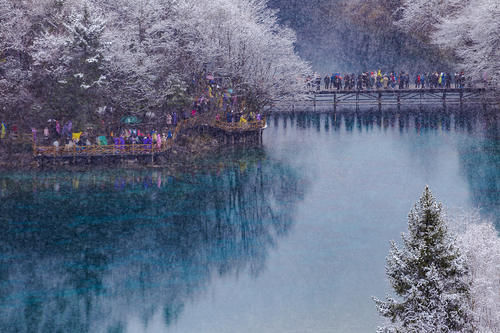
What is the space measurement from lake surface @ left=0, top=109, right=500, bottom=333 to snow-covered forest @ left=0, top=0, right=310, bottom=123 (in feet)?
18.5

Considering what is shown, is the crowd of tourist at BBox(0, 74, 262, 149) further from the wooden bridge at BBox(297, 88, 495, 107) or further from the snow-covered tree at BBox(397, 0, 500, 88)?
the snow-covered tree at BBox(397, 0, 500, 88)

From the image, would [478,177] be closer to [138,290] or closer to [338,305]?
[338,305]

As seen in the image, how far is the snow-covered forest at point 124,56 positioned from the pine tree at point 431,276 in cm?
2982

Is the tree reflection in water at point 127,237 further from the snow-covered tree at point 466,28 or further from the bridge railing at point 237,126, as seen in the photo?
the snow-covered tree at point 466,28

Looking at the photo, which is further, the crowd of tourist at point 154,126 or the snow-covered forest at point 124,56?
the snow-covered forest at point 124,56

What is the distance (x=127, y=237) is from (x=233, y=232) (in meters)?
4.81

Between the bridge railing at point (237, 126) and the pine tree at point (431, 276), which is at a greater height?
the bridge railing at point (237, 126)

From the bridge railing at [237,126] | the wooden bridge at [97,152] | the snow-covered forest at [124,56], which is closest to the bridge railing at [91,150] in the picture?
the wooden bridge at [97,152]

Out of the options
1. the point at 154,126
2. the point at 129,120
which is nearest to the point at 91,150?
the point at 129,120

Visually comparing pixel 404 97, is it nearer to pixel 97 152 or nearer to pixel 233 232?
pixel 97 152

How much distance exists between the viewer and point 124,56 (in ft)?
152

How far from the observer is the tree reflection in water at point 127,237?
26109 mm

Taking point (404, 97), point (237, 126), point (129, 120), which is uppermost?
point (404, 97)

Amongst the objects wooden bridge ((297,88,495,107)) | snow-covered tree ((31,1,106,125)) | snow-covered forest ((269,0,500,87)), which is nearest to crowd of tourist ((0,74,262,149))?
snow-covered tree ((31,1,106,125))
